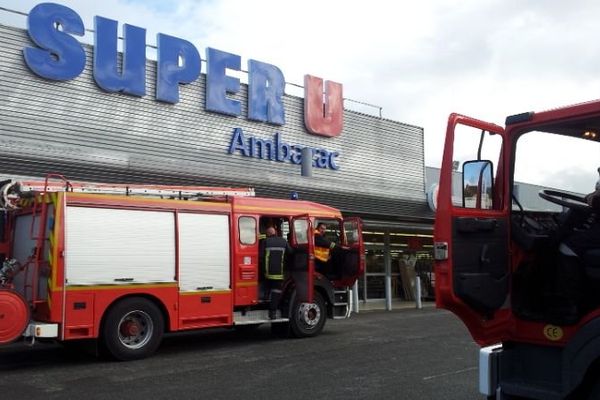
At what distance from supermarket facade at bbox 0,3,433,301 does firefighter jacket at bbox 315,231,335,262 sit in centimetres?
325

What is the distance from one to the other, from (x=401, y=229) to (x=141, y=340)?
12191 mm

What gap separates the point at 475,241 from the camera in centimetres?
451

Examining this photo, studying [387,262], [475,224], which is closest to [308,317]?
[475,224]

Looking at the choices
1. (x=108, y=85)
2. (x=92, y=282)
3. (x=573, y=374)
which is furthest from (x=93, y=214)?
(x=573, y=374)

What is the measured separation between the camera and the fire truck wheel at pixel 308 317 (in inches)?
463

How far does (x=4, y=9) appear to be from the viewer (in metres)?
12.8

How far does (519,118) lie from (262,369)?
17.9ft

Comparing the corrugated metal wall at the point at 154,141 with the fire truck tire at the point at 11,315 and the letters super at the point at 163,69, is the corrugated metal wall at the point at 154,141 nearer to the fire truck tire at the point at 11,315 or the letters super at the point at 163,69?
the letters super at the point at 163,69

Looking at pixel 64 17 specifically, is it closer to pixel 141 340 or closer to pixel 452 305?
pixel 141 340

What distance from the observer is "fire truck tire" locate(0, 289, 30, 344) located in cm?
841

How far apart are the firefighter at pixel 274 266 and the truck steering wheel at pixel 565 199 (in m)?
7.13

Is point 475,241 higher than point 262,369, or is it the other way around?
point 475,241

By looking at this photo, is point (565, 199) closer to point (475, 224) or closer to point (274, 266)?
point (475, 224)

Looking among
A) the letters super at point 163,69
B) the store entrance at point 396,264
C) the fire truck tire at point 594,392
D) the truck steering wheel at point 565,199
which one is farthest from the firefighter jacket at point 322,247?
the fire truck tire at point 594,392
